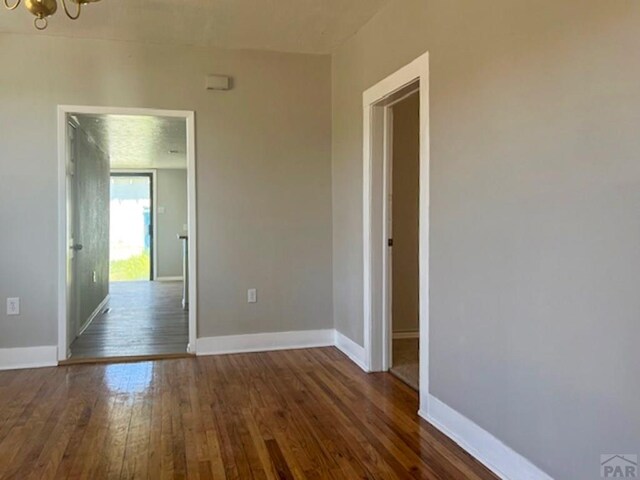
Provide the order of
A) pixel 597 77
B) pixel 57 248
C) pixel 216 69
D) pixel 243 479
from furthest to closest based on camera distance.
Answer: pixel 216 69, pixel 57 248, pixel 243 479, pixel 597 77

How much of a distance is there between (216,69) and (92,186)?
2309 millimetres

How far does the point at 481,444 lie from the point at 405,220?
2.52 meters

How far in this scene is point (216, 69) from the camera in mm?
4066

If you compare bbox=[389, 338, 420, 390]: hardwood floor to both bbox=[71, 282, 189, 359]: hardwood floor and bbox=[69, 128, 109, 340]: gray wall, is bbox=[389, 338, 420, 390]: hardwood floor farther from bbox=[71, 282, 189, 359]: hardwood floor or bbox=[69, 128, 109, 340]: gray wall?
bbox=[69, 128, 109, 340]: gray wall

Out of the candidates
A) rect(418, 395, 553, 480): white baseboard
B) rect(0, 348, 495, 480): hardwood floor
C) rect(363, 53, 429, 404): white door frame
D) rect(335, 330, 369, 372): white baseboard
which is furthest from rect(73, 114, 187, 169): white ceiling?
rect(418, 395, 553, 480): white baseboard

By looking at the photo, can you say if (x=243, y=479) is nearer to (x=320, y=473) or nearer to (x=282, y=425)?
(x=320, y=473)

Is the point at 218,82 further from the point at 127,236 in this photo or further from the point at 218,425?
the point at 127,236

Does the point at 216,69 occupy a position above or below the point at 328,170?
above

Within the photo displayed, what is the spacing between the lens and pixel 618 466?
1.61 metres

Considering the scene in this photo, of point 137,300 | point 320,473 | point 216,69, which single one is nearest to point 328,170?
point 216,69

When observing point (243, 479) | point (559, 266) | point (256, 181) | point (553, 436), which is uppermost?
point (256, 181)

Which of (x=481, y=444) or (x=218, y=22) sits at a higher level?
(x=218, y=22)

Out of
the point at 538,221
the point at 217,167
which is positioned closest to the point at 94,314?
the point at 217,167

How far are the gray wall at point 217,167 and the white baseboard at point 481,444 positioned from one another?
1862 mm
